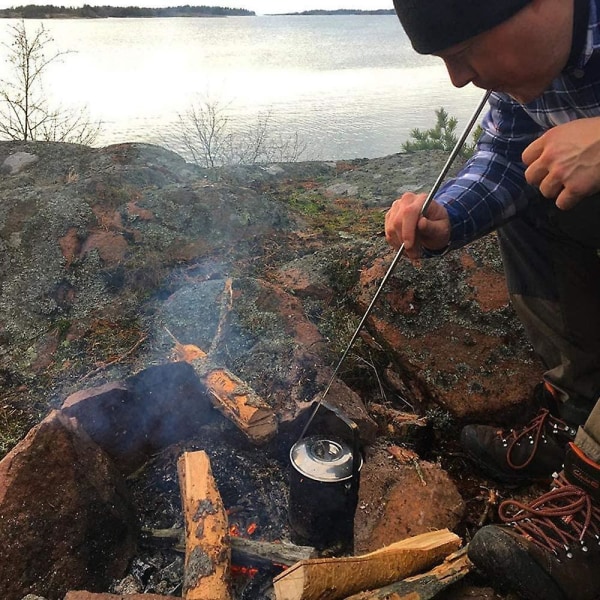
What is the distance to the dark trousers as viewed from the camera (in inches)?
76.4

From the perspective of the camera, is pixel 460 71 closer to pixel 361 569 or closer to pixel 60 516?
pixel 361 569

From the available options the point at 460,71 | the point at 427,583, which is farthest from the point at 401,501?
the point at 460,71

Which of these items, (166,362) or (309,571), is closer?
(309,571)

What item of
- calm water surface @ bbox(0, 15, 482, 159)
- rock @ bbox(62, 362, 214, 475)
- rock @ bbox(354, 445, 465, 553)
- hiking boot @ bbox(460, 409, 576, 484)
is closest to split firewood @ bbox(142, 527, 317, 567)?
rock @ bbox(354, 445, 465, 553)

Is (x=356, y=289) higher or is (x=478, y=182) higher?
(x=478, y=182)

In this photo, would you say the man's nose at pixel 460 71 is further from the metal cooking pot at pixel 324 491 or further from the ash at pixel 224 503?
the ash at pixel 224 503

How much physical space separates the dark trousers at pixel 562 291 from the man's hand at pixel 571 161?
20.5 inches

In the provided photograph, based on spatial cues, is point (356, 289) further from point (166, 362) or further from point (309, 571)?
point (309, 571)

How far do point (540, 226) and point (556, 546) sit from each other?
1107mm

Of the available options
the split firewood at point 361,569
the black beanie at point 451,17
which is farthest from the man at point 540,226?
the split firewood at point 361,569

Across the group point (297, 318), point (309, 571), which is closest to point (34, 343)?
point (297, 318)

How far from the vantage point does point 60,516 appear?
177 cm

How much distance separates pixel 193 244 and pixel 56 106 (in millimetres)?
9162

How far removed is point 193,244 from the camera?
3541mm
